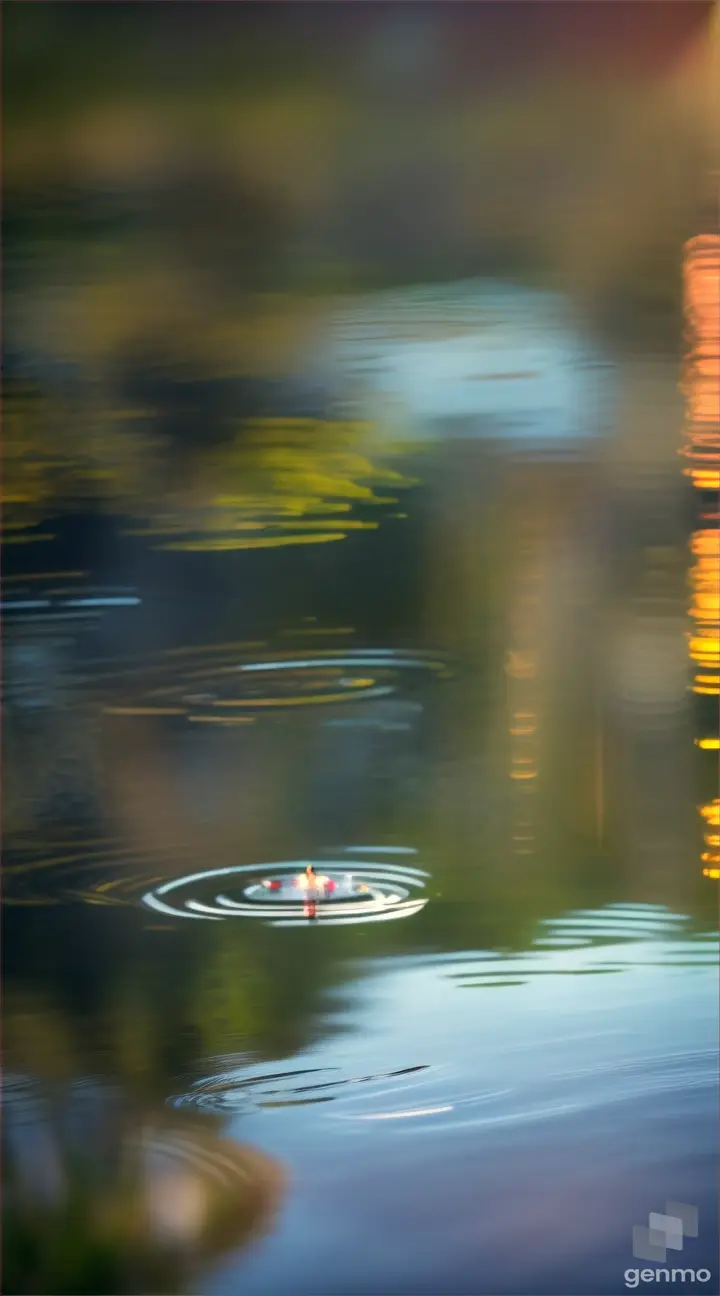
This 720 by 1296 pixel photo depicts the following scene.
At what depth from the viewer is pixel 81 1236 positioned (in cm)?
124

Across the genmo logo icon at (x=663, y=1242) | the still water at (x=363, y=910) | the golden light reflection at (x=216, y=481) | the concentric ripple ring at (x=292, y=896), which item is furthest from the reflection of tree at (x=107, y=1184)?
the golden light reflection at (x=216, y=481)

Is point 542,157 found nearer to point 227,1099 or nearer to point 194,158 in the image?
point 194,158

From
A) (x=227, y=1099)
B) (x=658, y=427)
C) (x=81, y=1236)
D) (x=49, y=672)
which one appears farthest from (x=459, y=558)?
(x=81, y=1236)

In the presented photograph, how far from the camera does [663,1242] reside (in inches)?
48.8

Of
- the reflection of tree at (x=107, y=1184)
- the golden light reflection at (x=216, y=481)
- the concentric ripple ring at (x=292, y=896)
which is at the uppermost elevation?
the golden light reflection at (x=216, y=481)

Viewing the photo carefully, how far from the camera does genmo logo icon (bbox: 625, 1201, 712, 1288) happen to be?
4.05 ft

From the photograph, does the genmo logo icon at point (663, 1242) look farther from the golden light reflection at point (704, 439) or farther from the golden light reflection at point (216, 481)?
the golden light reflection at point (216, 481)

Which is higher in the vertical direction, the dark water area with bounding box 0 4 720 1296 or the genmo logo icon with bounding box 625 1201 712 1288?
the dark water area with bounding box 0 4 720 1296

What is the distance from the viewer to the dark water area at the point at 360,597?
4.15 ft

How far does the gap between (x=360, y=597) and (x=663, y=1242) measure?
34.9 inches

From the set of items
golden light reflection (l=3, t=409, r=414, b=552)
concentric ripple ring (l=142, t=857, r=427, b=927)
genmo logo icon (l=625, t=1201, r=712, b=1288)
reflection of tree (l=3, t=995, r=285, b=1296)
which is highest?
golden light reflection (l=3, t=409, r=414, b=552)

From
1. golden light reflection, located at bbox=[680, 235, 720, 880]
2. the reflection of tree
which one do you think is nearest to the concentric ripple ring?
the reflection of tree

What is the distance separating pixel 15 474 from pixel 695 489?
0.88 metres

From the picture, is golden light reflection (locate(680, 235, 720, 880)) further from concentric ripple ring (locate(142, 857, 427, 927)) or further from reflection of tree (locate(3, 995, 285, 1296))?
reflection of tree (locate(3, 995, 285, 1296))
